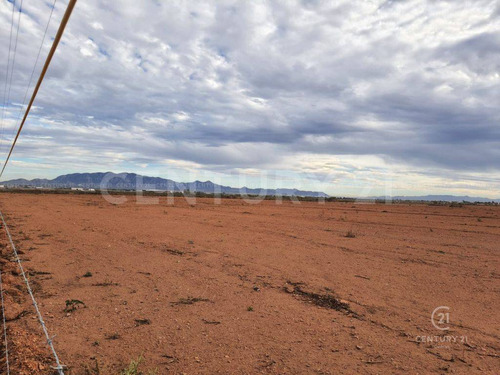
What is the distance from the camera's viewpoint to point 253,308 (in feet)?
21.4

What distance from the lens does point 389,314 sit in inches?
248

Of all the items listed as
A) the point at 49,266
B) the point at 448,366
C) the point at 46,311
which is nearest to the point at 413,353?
the point at 448,366

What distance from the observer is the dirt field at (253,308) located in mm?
4605

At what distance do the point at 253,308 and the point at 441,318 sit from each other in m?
3.56

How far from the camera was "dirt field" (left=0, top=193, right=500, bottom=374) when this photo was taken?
4605 mm

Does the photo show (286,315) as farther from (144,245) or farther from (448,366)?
(144,245)

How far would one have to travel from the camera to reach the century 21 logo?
5.84 metres

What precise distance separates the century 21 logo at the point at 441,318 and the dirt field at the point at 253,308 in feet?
0.23

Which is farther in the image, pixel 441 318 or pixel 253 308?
pixel 253 308

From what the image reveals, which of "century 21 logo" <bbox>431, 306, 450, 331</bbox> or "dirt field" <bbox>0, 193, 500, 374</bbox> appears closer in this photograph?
"dirt field" <bbox>0, 193, 500, 374</bbox>

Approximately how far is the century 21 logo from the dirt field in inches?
2.8

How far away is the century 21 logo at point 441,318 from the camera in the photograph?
584cm

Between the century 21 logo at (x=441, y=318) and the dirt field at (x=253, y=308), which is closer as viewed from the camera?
the dirt field at (x=253, y=308)

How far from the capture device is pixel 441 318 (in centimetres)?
619
